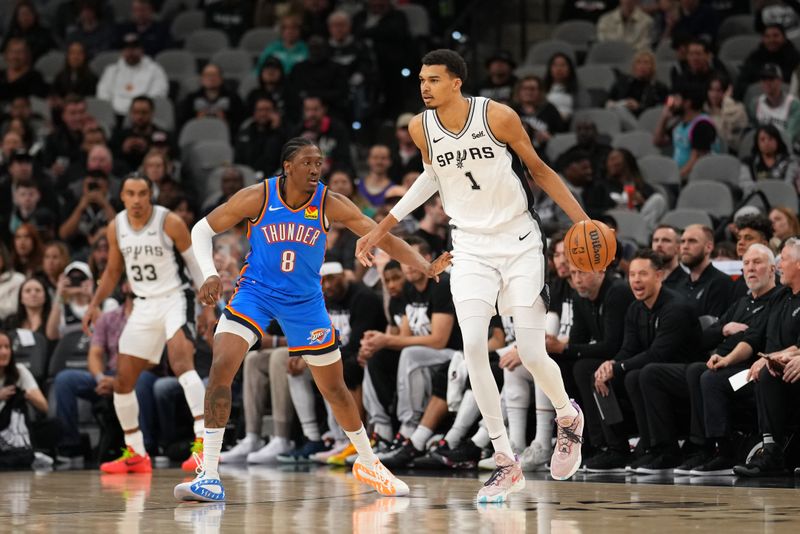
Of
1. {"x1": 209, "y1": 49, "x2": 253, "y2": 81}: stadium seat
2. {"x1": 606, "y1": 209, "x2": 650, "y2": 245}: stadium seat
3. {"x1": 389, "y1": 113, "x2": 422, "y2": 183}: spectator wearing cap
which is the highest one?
{"x1": 209, "y1": 49, "x2": 253, "y2": 81}: stadium seat

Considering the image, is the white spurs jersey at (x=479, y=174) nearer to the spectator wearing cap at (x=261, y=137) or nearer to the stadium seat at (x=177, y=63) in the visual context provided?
the spectator wearing cap at (x=261, y=137)

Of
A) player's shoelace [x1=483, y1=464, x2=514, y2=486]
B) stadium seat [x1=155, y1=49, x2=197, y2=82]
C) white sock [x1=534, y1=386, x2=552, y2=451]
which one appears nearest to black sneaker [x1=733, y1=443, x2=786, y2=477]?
white sock [x1=534, y1=386, x2=552, y2=451]

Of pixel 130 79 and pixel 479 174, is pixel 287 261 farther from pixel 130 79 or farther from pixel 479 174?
pixel 130 79

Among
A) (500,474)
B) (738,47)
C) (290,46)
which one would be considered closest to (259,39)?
(290,46)

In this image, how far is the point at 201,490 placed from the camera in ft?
22.4

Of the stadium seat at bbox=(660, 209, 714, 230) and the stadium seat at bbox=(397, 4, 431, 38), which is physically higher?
the stadium seat at bbox=(397, 4, 431, 38)

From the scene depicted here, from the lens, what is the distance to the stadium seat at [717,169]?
1241 centimetres

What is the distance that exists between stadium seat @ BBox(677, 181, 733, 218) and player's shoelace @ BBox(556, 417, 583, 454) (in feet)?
17.3

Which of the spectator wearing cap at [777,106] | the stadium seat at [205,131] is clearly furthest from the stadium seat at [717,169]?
the stadium seat at [205,131]

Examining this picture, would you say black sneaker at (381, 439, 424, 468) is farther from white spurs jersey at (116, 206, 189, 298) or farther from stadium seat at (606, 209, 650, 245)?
stadium seat at (606, 209, 650, 245)

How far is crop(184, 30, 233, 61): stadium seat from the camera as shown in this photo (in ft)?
57.3

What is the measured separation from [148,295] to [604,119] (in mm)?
6155

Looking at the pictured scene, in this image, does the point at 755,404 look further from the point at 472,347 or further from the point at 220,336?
the point at 220,336

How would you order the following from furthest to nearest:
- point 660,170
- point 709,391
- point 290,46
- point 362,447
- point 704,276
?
point 290,46 < point 660,170 < point 704,276 < point 709,391 < point 362,447
